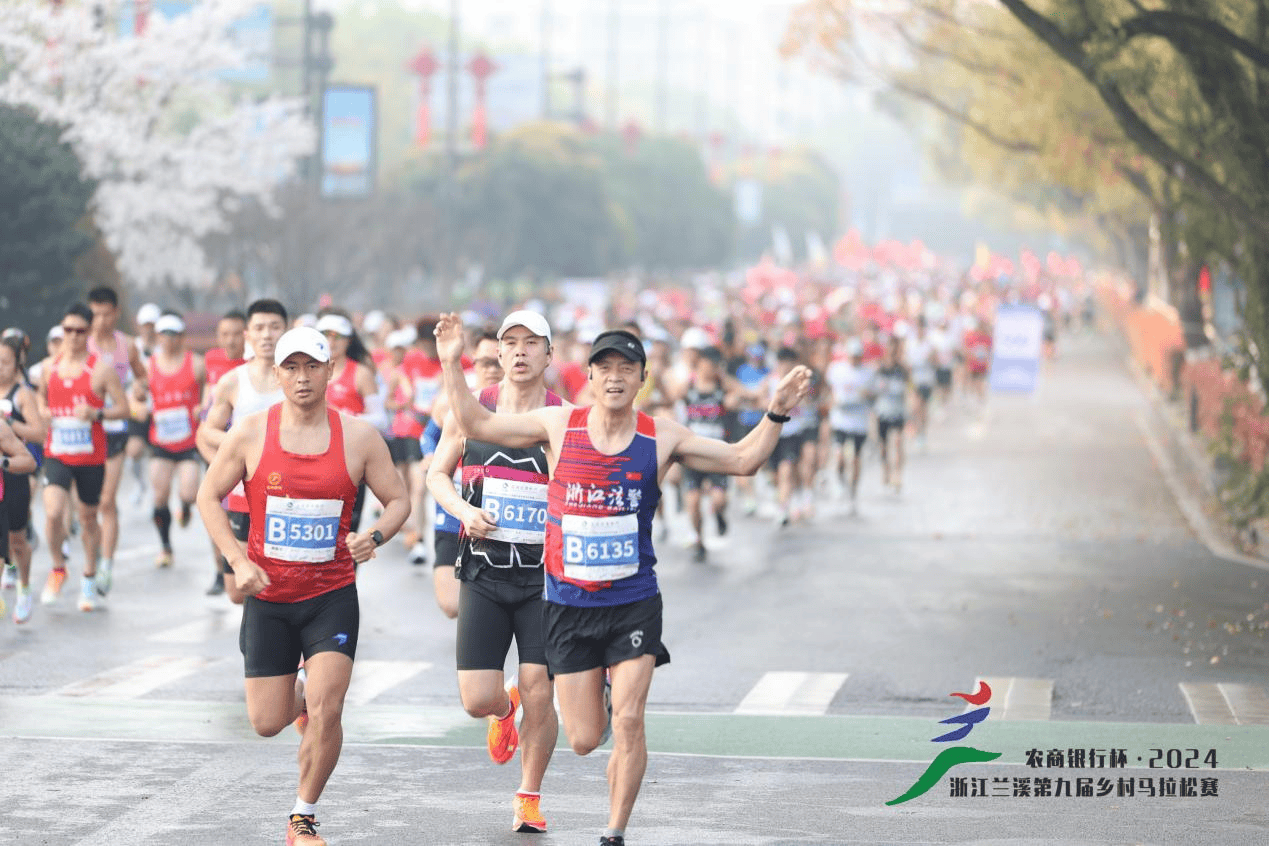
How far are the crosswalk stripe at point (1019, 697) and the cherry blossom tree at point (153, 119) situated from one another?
72.4ft

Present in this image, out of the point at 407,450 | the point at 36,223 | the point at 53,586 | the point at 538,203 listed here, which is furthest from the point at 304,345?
the point at 538,203

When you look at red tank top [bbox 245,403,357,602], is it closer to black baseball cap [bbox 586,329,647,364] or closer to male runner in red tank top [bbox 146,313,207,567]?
black baseball cap [bbox 586,329,647,364]

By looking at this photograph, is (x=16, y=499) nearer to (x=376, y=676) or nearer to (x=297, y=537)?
(x=376, y=676)

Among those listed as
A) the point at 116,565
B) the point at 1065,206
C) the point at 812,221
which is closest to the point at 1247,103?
the point at 116,565

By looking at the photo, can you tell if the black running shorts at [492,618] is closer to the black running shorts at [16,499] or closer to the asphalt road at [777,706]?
the asphalt road at [777,706]

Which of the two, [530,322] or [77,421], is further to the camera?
[77,421]

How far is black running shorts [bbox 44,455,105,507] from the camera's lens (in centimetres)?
1405

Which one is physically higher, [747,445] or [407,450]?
[747,445]

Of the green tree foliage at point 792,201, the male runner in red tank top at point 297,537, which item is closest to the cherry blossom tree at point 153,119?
the male runner in red tank top at point 297,537

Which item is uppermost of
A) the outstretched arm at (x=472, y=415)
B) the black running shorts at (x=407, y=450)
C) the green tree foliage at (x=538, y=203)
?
the green tree foliage at (x=538, y=203)

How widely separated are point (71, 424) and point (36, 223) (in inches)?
511

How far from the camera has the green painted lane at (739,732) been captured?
9984mm

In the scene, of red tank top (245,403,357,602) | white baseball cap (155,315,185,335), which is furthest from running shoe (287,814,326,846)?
white baseball cap (155,315,185,335)

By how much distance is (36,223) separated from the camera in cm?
2625
